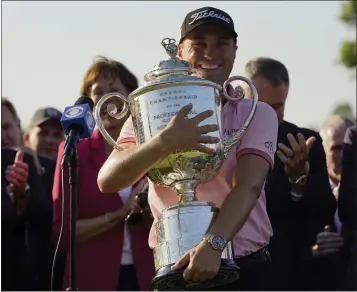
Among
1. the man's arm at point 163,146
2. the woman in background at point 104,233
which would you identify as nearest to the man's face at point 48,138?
the woman in background at point 104,233

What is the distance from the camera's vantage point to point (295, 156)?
4395mm

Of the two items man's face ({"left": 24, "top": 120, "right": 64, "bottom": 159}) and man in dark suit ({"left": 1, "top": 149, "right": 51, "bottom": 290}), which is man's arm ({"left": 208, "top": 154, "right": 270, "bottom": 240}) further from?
man's face ({"left": 24, "top": 120, "right": 64, "bottom": 159})

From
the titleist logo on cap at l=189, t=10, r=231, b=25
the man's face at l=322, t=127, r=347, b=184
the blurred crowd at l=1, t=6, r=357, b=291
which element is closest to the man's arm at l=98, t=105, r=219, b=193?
the titleist logo on cap at l=189, t=10, r=231, b=25

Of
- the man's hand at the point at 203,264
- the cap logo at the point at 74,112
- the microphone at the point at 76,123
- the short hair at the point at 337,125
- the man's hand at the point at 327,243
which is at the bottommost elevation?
the man's hand at the point at 327,243

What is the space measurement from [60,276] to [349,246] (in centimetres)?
150

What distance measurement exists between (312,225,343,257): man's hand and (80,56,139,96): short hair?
1.22 metres

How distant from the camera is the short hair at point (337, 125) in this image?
5848 millimetres

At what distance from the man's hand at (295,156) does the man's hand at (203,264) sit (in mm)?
1571

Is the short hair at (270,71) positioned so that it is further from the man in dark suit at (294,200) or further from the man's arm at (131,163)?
the man's arm at (131,163)

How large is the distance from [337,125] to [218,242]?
3212 mm

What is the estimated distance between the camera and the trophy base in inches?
113

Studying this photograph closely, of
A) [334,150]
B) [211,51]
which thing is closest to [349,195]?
[334,150]

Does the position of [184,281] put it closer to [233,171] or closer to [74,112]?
[233,171]

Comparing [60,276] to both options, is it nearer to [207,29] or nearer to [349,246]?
[349,246]
